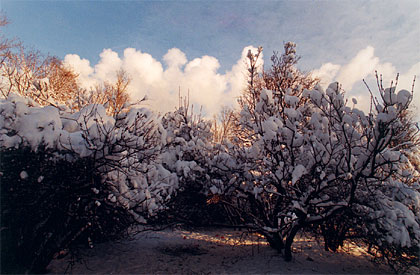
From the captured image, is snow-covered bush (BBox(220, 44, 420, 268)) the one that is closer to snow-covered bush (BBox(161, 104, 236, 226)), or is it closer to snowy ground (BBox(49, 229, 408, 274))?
snowy ground (BBox(49, 229, 408, 274))

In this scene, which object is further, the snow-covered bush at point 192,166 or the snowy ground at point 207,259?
the snow-covered bush at point 192,166

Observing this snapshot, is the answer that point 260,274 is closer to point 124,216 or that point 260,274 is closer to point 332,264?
point 332,264

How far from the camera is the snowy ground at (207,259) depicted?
5.14 metres

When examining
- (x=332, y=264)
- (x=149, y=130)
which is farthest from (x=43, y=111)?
(x=332, y=264)

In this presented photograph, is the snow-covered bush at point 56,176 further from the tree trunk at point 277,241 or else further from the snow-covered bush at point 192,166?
the tree trunk at point 277,241

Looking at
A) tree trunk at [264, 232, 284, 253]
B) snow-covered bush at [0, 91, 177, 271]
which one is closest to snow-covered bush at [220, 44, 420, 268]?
tree trunk at [264, 232, 284, 253]

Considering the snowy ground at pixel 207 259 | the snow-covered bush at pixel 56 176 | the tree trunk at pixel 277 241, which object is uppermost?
the snow-covered bush at pixel 56 176

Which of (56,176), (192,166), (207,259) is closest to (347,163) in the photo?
(207,259)

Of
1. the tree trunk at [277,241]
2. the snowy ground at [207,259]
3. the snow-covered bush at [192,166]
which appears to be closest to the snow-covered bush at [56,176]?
the snowy ground at [207,259]

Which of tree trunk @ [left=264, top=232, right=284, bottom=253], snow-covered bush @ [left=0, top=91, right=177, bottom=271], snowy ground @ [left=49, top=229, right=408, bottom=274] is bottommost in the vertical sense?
snowy ground @ [left=49, top=229, right=408, bottom=274]

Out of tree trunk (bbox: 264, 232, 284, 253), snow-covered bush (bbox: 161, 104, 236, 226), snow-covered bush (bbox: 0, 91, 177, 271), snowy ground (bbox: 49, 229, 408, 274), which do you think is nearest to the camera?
snow-covered bush (bbox: 0, 91, 177, 271)

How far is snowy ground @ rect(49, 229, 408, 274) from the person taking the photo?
5.14 metres

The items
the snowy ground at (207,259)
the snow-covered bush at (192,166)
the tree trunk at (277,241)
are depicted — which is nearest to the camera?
the snowy ground at (207,259)

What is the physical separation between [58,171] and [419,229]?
673cm
